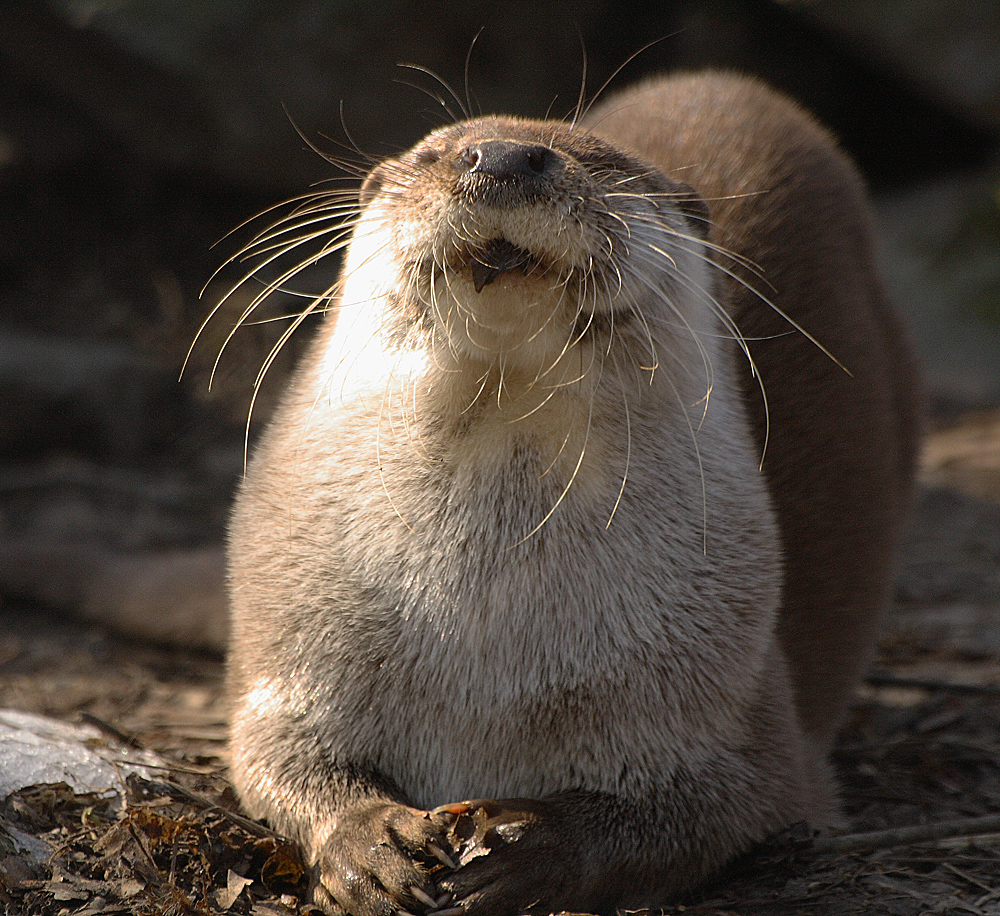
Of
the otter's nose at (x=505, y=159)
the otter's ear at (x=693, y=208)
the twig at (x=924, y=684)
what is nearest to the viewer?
the otter's nose at (x=505, y=159)

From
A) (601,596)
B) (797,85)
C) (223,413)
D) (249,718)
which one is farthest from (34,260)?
(601,596)

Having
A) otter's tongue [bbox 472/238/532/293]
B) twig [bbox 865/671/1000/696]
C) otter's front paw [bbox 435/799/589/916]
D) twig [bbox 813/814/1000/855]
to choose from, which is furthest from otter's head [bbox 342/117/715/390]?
twig [bbox 865/671/1000/696]

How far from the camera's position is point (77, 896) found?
2.04 m

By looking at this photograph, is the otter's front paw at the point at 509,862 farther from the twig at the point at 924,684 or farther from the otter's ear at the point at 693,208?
the twig at the point at 924,684

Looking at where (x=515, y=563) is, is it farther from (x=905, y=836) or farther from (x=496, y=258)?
(x=905, y=836)

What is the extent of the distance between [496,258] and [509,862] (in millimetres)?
997

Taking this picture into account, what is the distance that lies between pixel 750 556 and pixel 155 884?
124 cm

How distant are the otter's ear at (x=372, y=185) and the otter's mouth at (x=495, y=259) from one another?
47 centimetres

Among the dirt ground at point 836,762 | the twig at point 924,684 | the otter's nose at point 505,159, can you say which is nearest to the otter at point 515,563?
the otter's nose at point 505,159

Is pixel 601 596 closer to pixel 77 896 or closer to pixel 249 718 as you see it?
pixel 249 718

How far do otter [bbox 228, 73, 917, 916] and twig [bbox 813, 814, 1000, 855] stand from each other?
0.32 feet

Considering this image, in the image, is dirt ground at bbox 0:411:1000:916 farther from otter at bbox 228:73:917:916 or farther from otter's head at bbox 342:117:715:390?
otter's head at bbox 342:117:715:390

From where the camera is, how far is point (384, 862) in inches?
78.2

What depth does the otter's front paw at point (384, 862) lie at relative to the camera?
6.47ft
